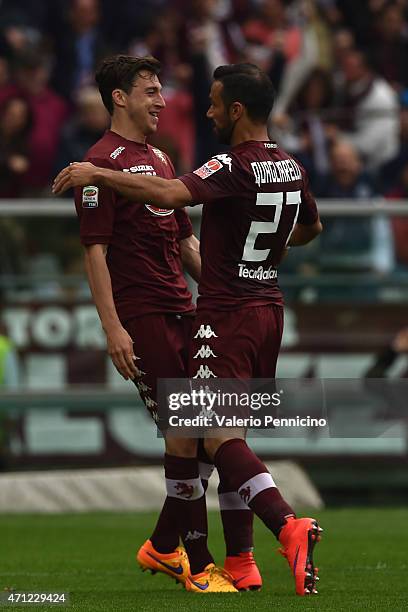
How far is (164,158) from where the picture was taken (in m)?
7.16

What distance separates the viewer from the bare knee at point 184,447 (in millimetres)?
6922

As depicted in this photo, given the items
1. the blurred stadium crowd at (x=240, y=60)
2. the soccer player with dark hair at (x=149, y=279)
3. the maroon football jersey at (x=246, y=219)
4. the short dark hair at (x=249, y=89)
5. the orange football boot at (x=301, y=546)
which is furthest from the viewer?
the blurred stadium crowd at (x=240, y=60)

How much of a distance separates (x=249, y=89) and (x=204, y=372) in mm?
1299

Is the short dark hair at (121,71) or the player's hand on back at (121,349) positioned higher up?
the short dark hair at (121,71)

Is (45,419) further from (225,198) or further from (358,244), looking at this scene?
(225,198)

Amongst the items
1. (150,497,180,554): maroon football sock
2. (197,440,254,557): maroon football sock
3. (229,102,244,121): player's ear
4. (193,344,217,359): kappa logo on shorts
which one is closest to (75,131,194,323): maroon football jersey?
(193,344,217,359): kappa logo on shorts

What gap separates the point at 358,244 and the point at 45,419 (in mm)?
3126

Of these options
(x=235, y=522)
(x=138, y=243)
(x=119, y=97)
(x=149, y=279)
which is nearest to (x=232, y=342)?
(x=149, y=279)

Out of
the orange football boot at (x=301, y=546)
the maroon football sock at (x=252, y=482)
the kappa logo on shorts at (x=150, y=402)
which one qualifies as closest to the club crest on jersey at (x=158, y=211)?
the kappa logo on shorts at (x=150, y=402)

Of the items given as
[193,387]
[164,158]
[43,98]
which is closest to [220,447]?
[193,387]

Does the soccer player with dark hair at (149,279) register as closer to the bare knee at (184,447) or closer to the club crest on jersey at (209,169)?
the bare knee at (184,447)

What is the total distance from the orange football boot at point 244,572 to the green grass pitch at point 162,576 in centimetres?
8

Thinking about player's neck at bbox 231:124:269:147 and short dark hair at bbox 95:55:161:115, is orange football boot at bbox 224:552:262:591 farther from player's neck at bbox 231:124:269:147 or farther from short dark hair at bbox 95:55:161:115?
short dark hair at bbox 95:55:161:115

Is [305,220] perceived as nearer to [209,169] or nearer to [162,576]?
[209,169]
